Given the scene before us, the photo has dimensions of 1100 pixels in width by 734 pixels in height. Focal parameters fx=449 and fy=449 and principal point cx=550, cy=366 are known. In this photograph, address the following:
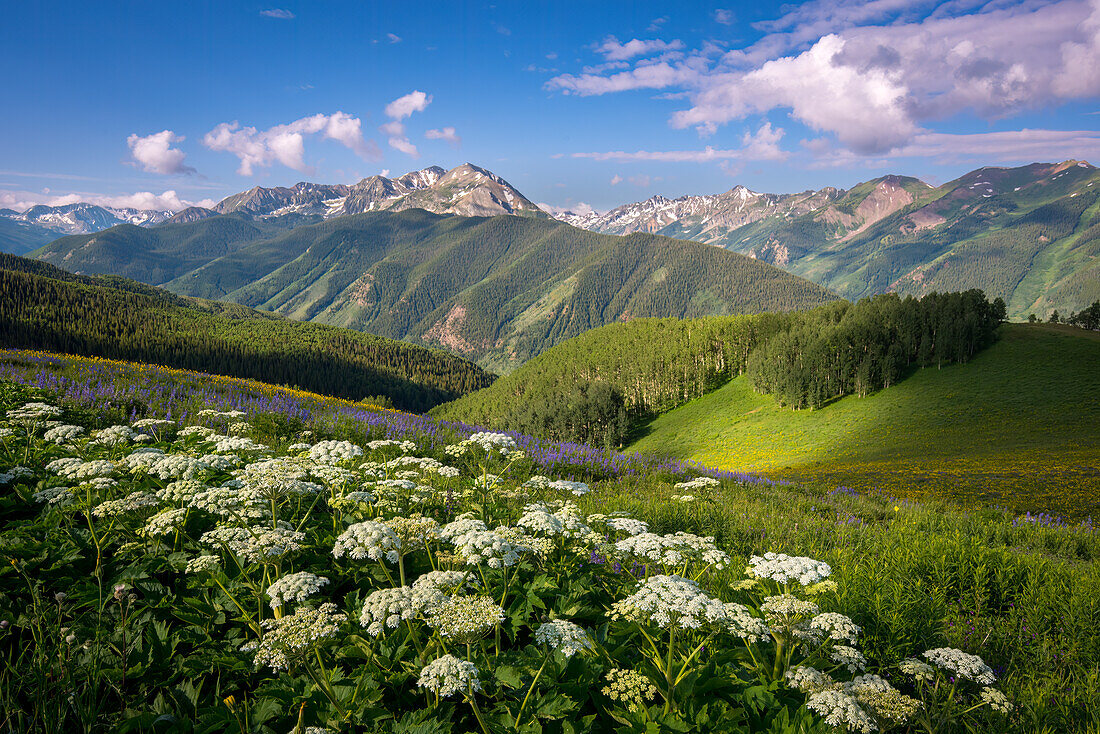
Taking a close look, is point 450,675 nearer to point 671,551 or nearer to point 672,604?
point 672,604

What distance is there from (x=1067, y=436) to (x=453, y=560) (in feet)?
200

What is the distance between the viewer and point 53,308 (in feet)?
431

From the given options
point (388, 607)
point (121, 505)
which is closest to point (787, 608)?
point (388, 607)

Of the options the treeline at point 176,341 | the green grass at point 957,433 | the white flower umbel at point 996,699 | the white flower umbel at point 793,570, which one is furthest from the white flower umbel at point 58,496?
the treeline at point 176,341

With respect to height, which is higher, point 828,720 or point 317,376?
point 828,720

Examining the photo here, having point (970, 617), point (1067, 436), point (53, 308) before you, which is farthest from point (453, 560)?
point (53, 308)

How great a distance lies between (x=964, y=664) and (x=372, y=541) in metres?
5.09

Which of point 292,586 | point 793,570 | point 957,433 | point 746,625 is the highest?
point 292,586

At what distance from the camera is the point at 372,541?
4078 millimetres

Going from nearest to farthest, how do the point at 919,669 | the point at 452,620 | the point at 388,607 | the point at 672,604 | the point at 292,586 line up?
1. the point at 452,620
2. the point at 388,607
3. the point at 672,604
4. the point at 292,586
5. the point at 919,669

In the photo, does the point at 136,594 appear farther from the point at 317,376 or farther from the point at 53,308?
the point at 53,308

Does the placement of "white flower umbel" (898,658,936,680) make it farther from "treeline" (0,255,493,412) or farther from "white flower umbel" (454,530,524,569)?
"treeline" (0,255,493,412)

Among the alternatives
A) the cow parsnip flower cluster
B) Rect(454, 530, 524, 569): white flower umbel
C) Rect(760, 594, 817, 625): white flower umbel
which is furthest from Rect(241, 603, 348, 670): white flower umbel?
Rect(760, 594, 817, 625): white flower umbel

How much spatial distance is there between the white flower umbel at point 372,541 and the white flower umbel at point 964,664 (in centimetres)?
443
